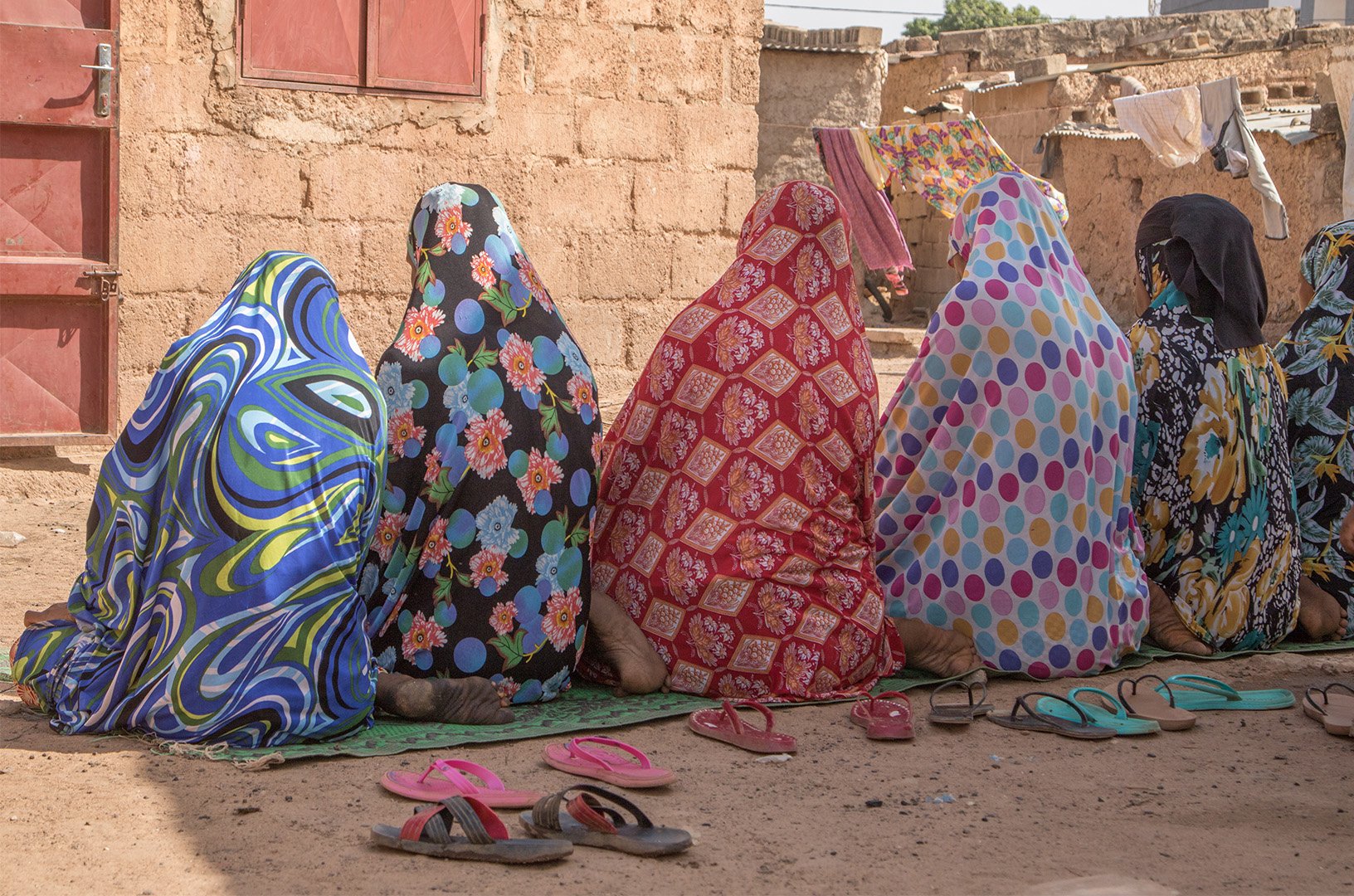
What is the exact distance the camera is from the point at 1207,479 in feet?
13.7

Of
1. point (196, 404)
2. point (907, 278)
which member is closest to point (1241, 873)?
point (196, 404)

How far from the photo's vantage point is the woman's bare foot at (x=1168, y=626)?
4.22 m

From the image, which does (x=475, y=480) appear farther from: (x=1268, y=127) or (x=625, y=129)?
(x=1268, y=127)

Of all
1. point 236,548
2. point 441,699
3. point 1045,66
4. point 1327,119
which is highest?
point 1045,66

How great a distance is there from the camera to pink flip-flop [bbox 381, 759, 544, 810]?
Result: 8.99ft

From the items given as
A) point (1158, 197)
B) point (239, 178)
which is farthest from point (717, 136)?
point (1158, 197)

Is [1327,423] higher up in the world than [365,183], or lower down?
lower down

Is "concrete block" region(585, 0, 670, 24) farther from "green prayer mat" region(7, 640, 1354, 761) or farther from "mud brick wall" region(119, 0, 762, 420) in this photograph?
"green prayer mat" region(7, 640, 1354, 761)

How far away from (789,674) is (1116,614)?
1.08 meters

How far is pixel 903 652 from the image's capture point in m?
3.87

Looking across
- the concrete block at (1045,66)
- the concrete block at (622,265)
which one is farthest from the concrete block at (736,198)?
the concrete block at (1045,66)

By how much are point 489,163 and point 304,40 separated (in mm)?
948

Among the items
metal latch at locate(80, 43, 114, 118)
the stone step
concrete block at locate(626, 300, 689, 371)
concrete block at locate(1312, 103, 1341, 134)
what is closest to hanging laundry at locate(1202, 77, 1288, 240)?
concrete block at locate(1312, 103, 1341, 134)

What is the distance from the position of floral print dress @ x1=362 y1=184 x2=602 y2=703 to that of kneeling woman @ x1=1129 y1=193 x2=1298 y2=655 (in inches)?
73.1
